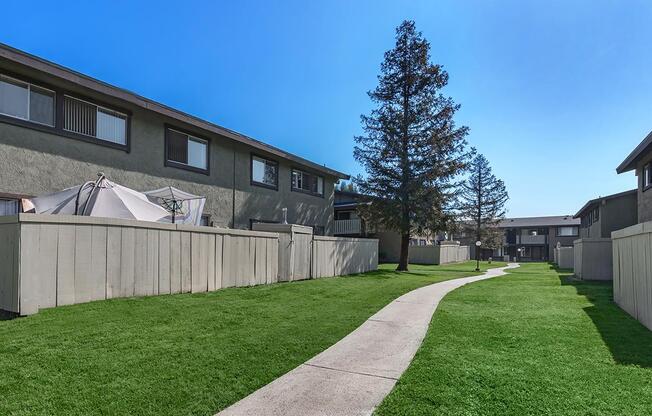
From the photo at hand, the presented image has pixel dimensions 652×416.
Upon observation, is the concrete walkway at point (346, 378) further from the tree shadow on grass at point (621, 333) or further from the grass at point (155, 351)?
the tree shadow on grass at point (621, 333)

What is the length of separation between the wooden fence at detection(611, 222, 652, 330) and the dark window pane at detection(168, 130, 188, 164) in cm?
1332

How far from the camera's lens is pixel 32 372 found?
449 centimetres

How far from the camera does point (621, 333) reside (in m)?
6.79

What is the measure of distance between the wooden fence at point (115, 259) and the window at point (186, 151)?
4.61 metres

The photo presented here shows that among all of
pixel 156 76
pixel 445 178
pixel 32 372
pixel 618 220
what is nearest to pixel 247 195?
pixel 156 76

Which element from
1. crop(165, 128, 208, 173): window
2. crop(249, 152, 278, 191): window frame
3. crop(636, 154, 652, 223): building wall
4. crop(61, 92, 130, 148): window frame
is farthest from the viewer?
crop(249, 152, 278, 191): window frame

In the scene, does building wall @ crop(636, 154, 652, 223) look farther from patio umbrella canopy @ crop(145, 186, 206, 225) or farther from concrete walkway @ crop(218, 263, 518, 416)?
patio umbrella canopy @ crop(145, 186, 206, 225)

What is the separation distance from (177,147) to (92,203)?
18.0ft

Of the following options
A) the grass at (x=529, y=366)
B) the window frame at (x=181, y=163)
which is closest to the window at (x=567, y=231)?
the grass at (x=529, y=366)

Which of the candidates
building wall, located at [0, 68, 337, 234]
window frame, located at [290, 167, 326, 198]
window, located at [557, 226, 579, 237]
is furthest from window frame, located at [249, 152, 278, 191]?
window, located at [557, 226, 579, 237]

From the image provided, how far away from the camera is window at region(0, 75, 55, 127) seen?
10.1m

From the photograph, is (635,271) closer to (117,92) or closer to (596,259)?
(596,259)

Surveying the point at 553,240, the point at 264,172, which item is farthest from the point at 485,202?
the point at 264,172

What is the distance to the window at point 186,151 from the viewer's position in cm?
1470
